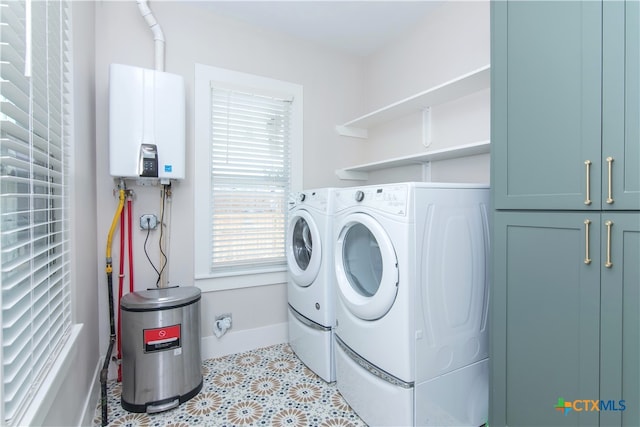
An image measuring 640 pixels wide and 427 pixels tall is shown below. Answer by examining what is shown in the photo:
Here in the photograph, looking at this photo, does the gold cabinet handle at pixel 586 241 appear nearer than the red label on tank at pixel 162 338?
Yes

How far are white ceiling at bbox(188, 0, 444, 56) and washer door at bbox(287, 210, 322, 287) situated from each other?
1480mm

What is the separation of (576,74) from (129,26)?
248 cm

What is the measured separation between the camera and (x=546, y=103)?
3.82 feet

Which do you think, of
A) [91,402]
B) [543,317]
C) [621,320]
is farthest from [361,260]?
[91,402]

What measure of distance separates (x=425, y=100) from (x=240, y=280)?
1.90 meters

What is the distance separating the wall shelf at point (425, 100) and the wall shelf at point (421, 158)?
0.36m

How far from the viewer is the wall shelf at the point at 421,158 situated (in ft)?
5.70

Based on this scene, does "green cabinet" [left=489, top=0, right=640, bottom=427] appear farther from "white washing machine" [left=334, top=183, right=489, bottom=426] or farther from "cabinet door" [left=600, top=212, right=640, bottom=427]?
"white washing machine" [left=334, top=183, right=489, bottom=426]

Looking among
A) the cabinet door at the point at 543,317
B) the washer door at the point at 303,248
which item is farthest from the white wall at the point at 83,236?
the cabinet door at the point at 543,317

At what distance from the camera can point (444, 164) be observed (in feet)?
7.14

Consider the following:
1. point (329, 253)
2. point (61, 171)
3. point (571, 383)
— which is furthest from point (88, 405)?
point (571, 383)

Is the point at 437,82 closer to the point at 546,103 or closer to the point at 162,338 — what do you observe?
the point at 546,103

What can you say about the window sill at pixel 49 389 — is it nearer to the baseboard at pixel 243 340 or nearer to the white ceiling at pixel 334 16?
the baseboard at pixel 243 340

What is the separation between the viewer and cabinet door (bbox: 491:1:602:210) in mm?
1049
